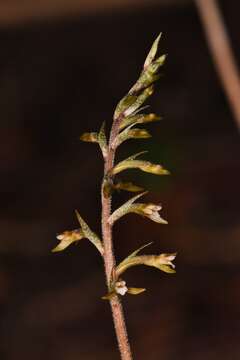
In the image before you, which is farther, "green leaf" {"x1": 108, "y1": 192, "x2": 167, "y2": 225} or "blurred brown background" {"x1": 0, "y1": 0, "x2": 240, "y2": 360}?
"blurred brown background" {"x1": 0, "y1": 0, "x2": 240, "y2": 360}

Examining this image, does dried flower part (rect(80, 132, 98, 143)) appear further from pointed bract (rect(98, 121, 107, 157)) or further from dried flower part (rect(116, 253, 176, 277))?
dried flower part (rect(116, 253, 176, 277))

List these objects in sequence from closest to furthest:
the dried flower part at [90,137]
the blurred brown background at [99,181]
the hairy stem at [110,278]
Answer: the hairy stem at [110,278], the dried flower part at [90,137], the blurred brown background at [99,181]

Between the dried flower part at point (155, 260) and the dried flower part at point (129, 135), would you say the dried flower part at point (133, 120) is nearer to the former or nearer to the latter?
the dried flower part at point (129, 135)
